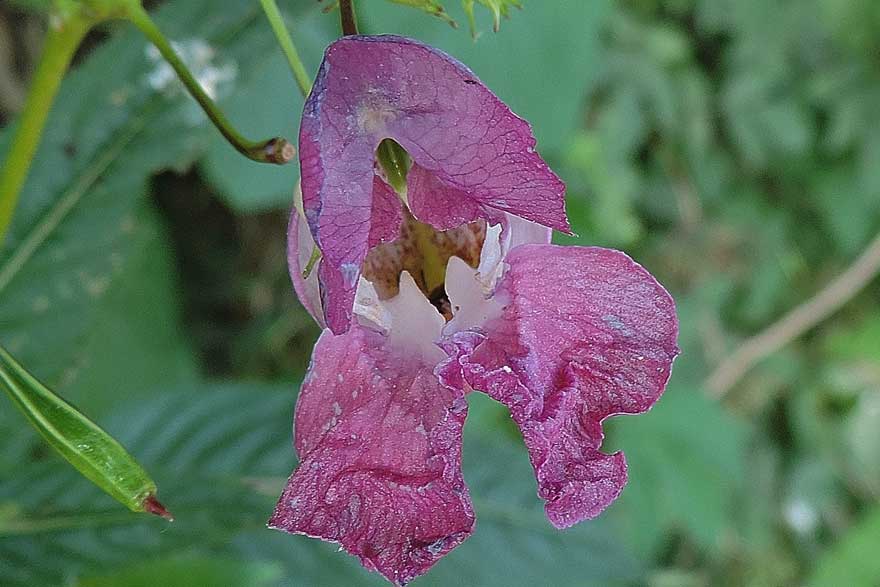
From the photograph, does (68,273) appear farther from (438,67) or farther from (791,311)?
(791,311)

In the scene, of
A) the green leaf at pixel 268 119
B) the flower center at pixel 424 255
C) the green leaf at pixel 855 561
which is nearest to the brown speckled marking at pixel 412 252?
the flower center at pixel 424 255

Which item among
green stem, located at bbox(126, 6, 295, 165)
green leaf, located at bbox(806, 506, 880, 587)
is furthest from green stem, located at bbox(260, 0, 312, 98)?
green leaf, located at bbox(806, 506, 880, 587)

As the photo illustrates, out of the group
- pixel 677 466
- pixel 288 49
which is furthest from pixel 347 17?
pixel 677 466

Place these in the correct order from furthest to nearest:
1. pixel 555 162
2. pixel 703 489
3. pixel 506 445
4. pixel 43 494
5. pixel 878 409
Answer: pixel 878 409, pixel 703 489, pixel 555 162, pixel 506 445, pixel 43 494

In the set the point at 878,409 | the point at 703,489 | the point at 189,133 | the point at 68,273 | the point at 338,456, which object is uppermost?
the point at 878,409

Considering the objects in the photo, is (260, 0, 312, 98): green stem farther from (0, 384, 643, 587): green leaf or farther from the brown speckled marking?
(0, 384, 643, 587): green leaf

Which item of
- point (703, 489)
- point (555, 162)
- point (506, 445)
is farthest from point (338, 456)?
point (703, 489)
